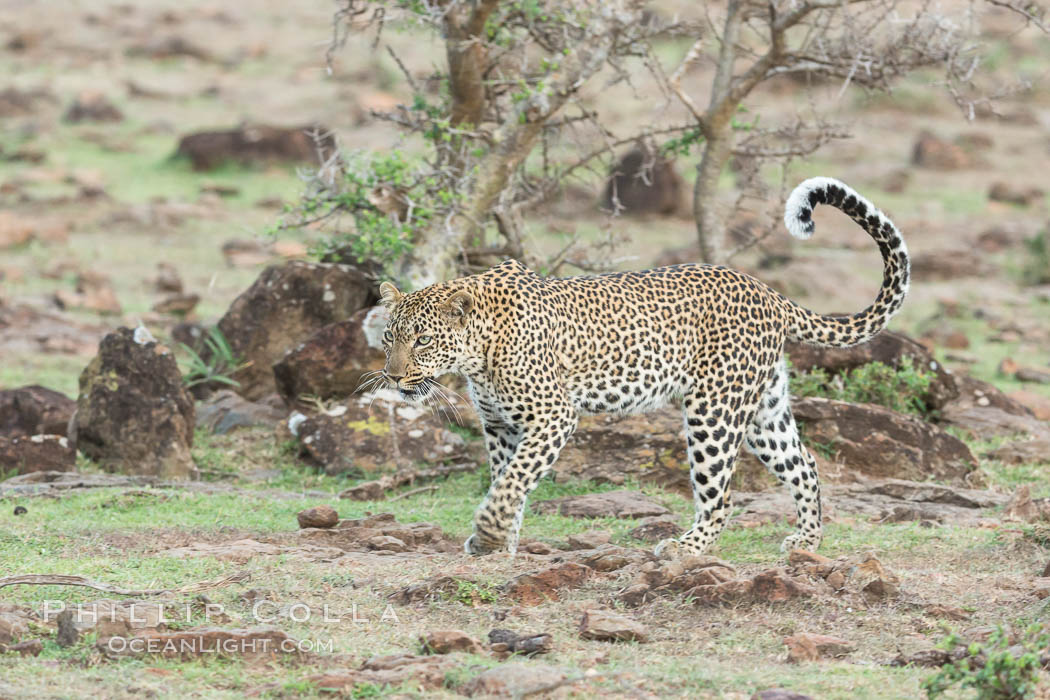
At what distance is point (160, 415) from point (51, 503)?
1518mm

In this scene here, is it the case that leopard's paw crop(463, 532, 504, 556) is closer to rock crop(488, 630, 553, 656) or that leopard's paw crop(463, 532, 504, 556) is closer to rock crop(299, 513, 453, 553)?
rock crop(299, 513, 453, 553)

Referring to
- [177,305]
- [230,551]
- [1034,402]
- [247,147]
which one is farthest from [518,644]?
[247,147]

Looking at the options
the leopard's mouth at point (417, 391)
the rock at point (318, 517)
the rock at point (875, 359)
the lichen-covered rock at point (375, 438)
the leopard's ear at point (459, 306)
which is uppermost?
the leopard's ear at point (459, 306)

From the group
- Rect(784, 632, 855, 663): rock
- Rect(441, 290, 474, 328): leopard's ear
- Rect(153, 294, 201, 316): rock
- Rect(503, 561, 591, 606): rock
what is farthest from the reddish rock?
Rect(153, 294, 201, 316): rock

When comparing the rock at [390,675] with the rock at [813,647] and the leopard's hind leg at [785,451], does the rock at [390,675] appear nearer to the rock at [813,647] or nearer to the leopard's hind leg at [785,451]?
the rock at [813,647]

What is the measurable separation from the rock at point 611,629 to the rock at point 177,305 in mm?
11568

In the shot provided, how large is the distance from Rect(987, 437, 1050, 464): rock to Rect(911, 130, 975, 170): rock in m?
16.9

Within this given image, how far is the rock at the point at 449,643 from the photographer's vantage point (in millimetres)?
7059

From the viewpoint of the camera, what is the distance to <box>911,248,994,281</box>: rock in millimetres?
21953

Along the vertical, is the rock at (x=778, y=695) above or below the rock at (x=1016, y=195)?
below

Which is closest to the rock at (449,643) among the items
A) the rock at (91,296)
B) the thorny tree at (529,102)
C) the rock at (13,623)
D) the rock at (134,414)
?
the rock at (13,623)

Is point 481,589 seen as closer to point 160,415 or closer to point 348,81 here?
point 160,415

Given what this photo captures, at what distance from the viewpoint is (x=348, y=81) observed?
109 feet

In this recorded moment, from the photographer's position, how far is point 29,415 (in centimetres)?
1269
